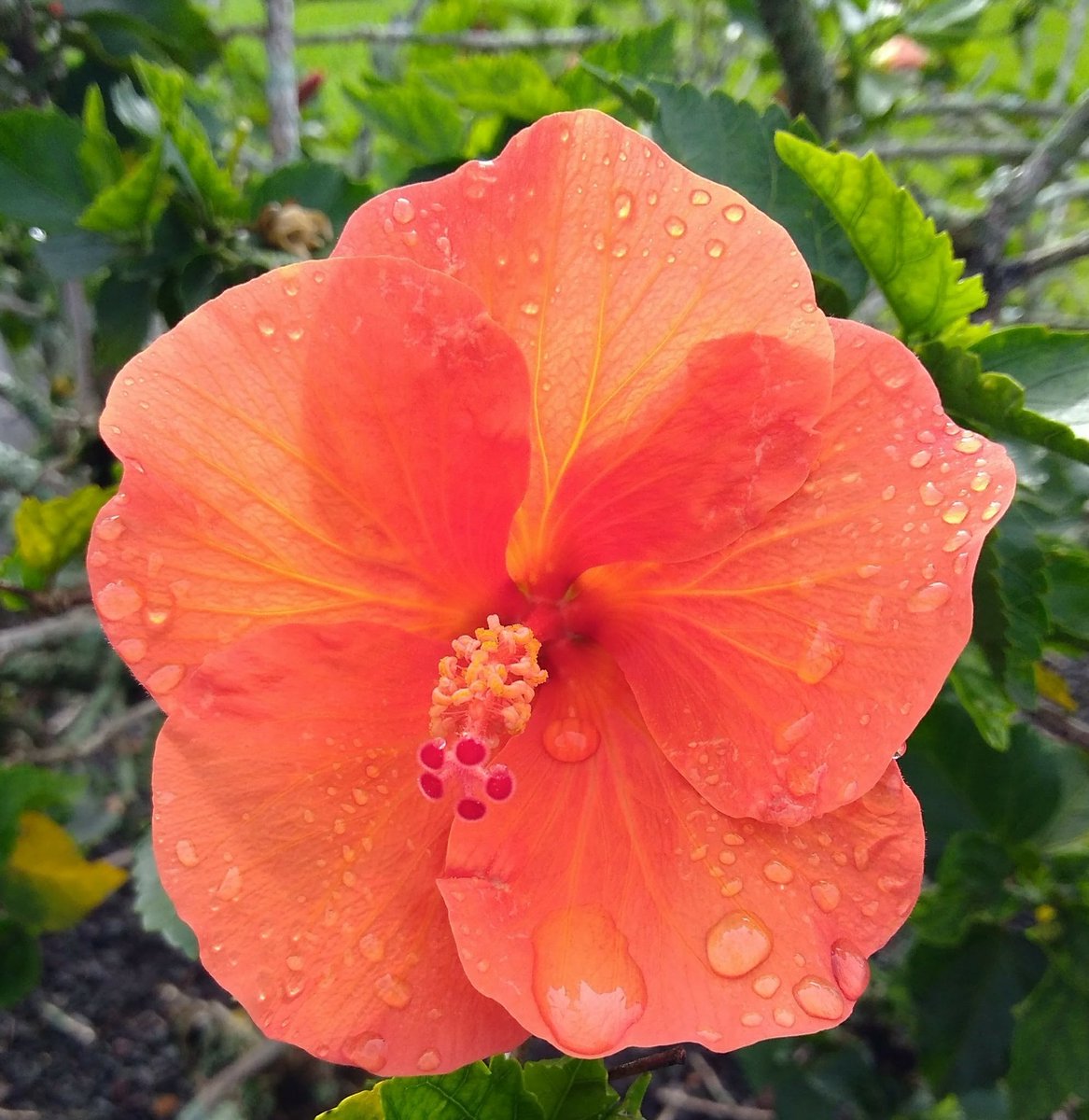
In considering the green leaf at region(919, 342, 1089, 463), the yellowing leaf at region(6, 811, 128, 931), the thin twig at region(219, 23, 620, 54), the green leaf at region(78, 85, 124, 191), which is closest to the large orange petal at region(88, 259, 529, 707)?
the green leaf at region(919, 342, 1089, 463)

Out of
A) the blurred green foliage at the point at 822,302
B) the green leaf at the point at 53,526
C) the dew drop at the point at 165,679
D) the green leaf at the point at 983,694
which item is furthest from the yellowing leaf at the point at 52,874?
the green leaf at the point at 983,694

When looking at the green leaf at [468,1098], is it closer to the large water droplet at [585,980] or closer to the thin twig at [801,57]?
the large water droplet at [585,980]

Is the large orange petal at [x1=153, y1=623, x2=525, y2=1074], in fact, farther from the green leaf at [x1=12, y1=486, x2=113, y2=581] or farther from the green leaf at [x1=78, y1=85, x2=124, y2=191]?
the green leaf at [x1=78, y1=85, x2=124, y2=191]

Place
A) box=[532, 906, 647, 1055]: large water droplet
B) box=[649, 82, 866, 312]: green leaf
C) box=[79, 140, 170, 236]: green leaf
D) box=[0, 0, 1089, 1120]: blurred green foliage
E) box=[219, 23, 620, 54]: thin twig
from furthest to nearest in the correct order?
1. box=[219, 23, 620, 54]: thin twig
2. box=[79, 140, 170, 236]: green leaf
3. box=[649, 82, 866, 312]: green leaf
4. box=[0, 0, 1089, 1120]: blurred green foliage
5. box=[532, 906, 647, 1055]: large water droplet

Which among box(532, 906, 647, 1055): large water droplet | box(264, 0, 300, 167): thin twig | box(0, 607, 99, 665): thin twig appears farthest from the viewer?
box(264, 0, 300, 167): thin twig

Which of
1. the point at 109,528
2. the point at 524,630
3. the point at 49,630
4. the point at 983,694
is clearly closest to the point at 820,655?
the point at 524,630
